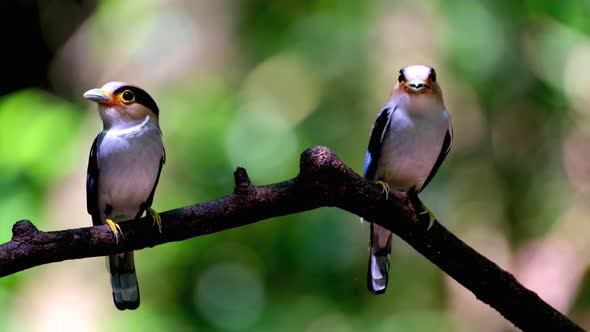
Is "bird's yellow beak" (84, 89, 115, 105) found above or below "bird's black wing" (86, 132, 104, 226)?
above

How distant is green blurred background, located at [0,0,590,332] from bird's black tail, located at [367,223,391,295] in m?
1.62

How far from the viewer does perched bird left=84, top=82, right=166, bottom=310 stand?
2229 millimetres

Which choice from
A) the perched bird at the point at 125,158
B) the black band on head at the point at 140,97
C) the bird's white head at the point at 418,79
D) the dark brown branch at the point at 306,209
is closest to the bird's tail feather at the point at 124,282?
the perched bird at the point at 125,158

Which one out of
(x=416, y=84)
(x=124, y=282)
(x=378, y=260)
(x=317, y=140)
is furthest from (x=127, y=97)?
(x=317, y=140)

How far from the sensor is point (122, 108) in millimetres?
2221

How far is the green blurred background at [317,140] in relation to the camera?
166 inches

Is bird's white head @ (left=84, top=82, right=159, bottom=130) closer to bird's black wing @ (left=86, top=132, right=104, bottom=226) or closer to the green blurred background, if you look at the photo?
bird's black wing @ (left=86, top=132, right=104, bottom=226)

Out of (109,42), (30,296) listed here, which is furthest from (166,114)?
(30,296)

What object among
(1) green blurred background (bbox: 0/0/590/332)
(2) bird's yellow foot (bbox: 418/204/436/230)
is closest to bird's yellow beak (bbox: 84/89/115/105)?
(2) bird's yellow foot (bbox: 418/204/436/230)

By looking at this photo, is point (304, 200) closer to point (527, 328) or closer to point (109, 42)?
point (527, 328)

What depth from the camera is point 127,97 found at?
223 centimetres

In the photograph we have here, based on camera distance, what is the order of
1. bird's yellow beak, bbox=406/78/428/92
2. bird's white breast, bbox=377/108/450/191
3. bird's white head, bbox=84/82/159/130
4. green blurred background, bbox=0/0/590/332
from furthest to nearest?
green blurred background, bbox=0/0/590/332 < bird's white breast, bbox=377/108/450/191 < bird's white head, bbox=84/82/159/130 < bird's yellow beak, bbox=406/78/428/92

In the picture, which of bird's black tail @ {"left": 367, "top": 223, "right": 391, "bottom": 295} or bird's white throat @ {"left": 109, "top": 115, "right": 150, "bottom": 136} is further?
bird's black tail @ {"left": 367, "top": 223, "right": 391, "bottom": 295}

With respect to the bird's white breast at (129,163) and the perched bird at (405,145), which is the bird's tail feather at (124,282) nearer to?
the bird's white breast at (129,163)
